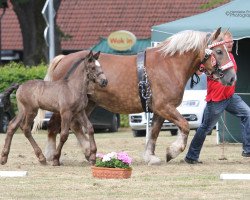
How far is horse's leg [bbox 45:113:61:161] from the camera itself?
17703 millimetres

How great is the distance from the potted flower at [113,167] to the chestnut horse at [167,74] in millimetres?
2159

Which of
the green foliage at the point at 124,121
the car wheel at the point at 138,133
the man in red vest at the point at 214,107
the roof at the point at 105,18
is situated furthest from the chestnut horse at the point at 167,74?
the roof at the point at 105,18

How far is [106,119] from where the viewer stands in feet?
102

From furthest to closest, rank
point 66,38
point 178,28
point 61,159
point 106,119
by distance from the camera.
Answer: point 66,38 → point 106,119 → point 178,28 → point 61,159

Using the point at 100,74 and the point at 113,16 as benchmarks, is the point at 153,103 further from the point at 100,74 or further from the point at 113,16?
the point at 113,16

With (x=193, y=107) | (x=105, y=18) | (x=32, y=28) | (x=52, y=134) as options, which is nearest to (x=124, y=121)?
(x=32, y=28)

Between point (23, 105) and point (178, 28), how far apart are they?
170 inches

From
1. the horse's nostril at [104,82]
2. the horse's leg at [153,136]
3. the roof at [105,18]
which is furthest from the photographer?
the roof at [105,18]

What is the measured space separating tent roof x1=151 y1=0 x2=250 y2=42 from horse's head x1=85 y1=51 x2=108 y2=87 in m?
3.67

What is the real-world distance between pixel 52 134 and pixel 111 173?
3115 millimetres

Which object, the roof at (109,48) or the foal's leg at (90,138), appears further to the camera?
the roof at (109,48)

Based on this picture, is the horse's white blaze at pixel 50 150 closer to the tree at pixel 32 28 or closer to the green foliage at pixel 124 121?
the green foliage at pixel 124 121

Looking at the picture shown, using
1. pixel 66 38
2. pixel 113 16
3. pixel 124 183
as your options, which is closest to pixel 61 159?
pixel 124 183

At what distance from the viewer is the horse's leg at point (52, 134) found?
17.7 metres
